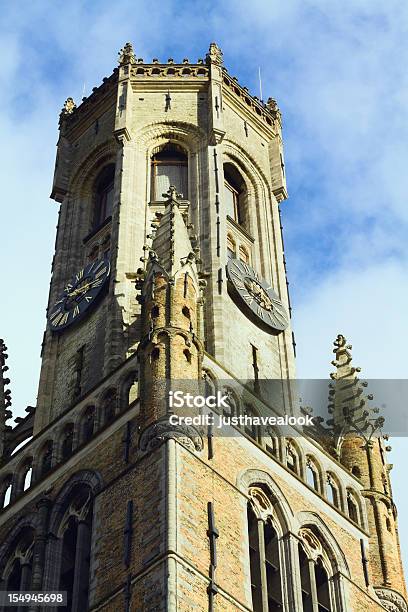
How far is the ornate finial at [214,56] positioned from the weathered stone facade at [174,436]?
3.03ft

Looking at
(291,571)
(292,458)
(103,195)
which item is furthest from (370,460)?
(103,195)

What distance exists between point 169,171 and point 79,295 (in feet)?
19.5

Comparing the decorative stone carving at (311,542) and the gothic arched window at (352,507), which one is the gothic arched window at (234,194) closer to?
the gothic arched window at (352,507)

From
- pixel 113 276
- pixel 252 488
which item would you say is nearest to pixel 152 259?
pixel 113 276

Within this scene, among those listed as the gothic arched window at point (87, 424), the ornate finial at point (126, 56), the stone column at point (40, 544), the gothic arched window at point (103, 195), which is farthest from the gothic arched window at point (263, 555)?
the ornate finial at point (126, 56)

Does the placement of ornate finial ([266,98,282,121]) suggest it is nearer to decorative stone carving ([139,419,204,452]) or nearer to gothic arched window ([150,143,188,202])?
gothic arched window ([150,143,188,202])

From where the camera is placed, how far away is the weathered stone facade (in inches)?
1180

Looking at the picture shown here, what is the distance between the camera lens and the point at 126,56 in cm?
4778

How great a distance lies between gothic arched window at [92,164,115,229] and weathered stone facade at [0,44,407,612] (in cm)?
14

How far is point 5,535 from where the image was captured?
3397cm

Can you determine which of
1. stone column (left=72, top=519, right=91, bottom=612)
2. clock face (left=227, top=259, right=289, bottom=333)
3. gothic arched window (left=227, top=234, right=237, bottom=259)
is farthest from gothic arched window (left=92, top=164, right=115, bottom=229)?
stone column (left=72, top=519, right=91, bottom=612)

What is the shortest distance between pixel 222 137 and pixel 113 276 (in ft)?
23.6

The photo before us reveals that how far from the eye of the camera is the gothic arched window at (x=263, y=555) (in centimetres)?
3078

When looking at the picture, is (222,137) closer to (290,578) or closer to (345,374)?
(345,374)
